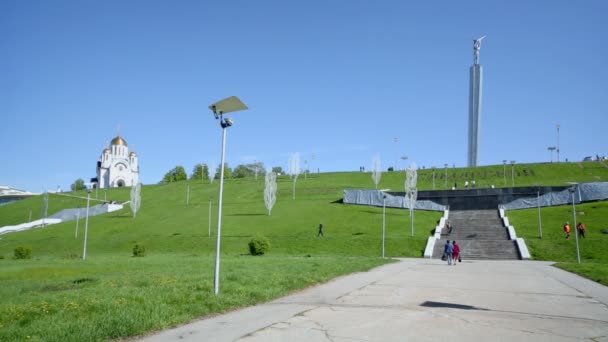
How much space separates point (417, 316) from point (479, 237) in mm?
36417

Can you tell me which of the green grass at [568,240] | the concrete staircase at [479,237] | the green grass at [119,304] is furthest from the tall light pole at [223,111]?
the concrete staircase at [479,237]

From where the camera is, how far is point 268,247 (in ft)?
123

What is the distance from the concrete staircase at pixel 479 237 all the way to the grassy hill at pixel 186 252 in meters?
2.83

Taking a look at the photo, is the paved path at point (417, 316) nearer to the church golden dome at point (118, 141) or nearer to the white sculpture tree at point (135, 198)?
the white sculpture tree at point (135, 198)

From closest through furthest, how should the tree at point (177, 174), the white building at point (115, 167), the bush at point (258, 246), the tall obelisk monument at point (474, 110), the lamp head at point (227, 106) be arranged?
the lamp head at point (227, 106), the bush at point (258, 246), the tall obelisk monument at point (474, 110), the white building at point (115, 167), the tree at point (177, 174)

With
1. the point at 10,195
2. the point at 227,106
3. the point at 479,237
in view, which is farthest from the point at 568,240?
the point at 10,195

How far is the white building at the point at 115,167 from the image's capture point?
15338cm

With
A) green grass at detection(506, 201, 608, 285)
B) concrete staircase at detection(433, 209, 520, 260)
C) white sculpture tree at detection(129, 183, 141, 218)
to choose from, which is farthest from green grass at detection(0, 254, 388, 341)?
white sculpture tree at detection(129, 183, 141, 218)

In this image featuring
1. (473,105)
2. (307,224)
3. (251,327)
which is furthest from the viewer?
(473,105)

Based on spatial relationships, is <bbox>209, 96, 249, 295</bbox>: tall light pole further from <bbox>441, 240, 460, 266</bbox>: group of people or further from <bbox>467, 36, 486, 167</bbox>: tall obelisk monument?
<bbox>467, 36, 486, 167</bbox>: tall obelisk monument

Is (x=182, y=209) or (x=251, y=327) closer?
(x=251, y=327)

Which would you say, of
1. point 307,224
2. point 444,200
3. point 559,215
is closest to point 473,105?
point 444,200

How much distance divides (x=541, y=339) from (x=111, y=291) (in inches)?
437

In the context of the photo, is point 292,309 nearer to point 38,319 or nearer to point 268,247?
point 38,319
